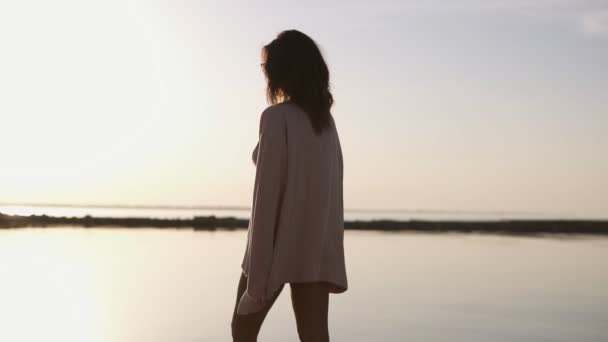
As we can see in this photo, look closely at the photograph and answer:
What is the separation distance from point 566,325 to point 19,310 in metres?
3.84

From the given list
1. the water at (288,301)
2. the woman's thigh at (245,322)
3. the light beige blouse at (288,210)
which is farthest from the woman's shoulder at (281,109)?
the water at (288,301)

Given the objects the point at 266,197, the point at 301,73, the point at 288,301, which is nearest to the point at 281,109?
the point at 301,73

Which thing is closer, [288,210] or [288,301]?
[288,210]

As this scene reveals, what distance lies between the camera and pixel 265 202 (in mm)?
2297

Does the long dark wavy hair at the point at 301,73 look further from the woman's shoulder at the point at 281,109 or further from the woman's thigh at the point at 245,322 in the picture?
the woman's thigh at the point at 245,322

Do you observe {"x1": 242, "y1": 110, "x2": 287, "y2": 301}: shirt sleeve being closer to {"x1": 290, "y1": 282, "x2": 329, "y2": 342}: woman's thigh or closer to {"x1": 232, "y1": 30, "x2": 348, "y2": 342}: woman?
{"x1": 232, "y1": 30, "x2": 348, "y2": 342}: woman

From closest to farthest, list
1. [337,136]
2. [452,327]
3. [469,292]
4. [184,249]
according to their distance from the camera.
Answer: [337,136], [452,327], [469,292], [184,249]

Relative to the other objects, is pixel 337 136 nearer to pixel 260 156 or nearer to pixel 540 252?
pixel 260 156

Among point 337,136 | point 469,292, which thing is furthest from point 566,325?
point 337,136

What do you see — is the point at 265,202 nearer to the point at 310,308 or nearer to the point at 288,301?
the point at 310,308

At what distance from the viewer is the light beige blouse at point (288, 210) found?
229 centimetres

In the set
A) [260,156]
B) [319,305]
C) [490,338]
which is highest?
[260,156]

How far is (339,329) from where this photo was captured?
18.8 ft

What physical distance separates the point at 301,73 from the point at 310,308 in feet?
2.07
